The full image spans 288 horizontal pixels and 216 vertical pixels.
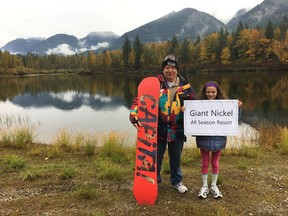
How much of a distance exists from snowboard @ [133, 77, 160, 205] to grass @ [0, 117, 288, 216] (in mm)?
223

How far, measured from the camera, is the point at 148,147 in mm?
4254

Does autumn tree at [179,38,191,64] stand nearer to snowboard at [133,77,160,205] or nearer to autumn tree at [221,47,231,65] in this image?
autumn tree at [221,47,231,65]

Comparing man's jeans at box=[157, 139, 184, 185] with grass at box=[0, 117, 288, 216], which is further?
man's jeans at box=[157, 139, 184, 185]

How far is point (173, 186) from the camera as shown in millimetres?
4863

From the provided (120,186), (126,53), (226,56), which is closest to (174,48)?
(126,53)

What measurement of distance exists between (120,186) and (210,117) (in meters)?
2.07

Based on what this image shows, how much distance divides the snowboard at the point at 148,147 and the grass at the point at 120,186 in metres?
0.22

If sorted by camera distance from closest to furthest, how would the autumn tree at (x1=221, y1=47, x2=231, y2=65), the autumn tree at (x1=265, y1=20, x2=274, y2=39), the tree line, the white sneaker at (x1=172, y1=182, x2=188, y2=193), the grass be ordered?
the grass → the white sneaker at (x1=172, y1=182, x2=188, y2=193) → the tree line → the autumn tree at (x1=265, y1=20, x2=274, y2=39) → the autumn tree at (x1=221, y1=47, x2=231, y2=65)

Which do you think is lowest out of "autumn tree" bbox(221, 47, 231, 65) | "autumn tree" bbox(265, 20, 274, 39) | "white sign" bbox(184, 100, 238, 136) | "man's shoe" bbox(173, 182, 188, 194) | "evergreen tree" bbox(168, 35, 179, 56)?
"man's shoe" bbox(173, 182, 188, 194)

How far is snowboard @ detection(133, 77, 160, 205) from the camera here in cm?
421

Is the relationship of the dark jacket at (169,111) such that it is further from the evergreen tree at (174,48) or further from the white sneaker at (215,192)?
the evergreen tree at (174,48)

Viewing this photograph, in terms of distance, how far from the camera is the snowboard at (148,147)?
4211mm

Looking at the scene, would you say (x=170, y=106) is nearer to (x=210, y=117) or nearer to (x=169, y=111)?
(x=169, y=111)

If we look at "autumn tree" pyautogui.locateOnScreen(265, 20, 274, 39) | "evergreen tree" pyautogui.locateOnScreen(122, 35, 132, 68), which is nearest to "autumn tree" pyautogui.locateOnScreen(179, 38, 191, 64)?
"evergreen tree" pyautogui.locateOnScreen(122, 35, 132, 68)
